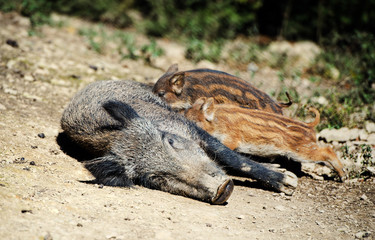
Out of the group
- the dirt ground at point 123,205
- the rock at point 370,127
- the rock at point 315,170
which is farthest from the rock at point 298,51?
the dirt ground at point 123,205

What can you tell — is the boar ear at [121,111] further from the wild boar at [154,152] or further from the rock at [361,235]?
the rock at [361,235]

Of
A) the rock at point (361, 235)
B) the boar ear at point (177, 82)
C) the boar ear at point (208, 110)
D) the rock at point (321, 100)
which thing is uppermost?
the rock at point (321, 100)

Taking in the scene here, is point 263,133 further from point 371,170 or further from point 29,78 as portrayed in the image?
point 29,78

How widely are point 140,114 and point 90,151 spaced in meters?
0.67

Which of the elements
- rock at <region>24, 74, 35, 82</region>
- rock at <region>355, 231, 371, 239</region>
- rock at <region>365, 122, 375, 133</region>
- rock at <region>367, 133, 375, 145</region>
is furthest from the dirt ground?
rock at <region>365, 122, 375, 133</region>

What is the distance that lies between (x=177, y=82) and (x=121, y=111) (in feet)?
5.41

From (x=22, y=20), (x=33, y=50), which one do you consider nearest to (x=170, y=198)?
(x=33, y=50)

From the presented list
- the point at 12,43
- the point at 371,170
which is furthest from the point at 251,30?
the point at 371,170

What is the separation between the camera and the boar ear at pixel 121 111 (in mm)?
4070

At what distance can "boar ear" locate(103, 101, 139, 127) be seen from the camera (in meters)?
4.07

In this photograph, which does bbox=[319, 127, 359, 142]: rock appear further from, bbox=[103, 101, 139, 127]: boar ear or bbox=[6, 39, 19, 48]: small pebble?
bbox=[6, 39, 19, 48]: small pebble

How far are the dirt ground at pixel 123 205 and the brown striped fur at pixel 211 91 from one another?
131cm

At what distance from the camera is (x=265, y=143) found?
15.3ft

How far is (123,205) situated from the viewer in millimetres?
3420
